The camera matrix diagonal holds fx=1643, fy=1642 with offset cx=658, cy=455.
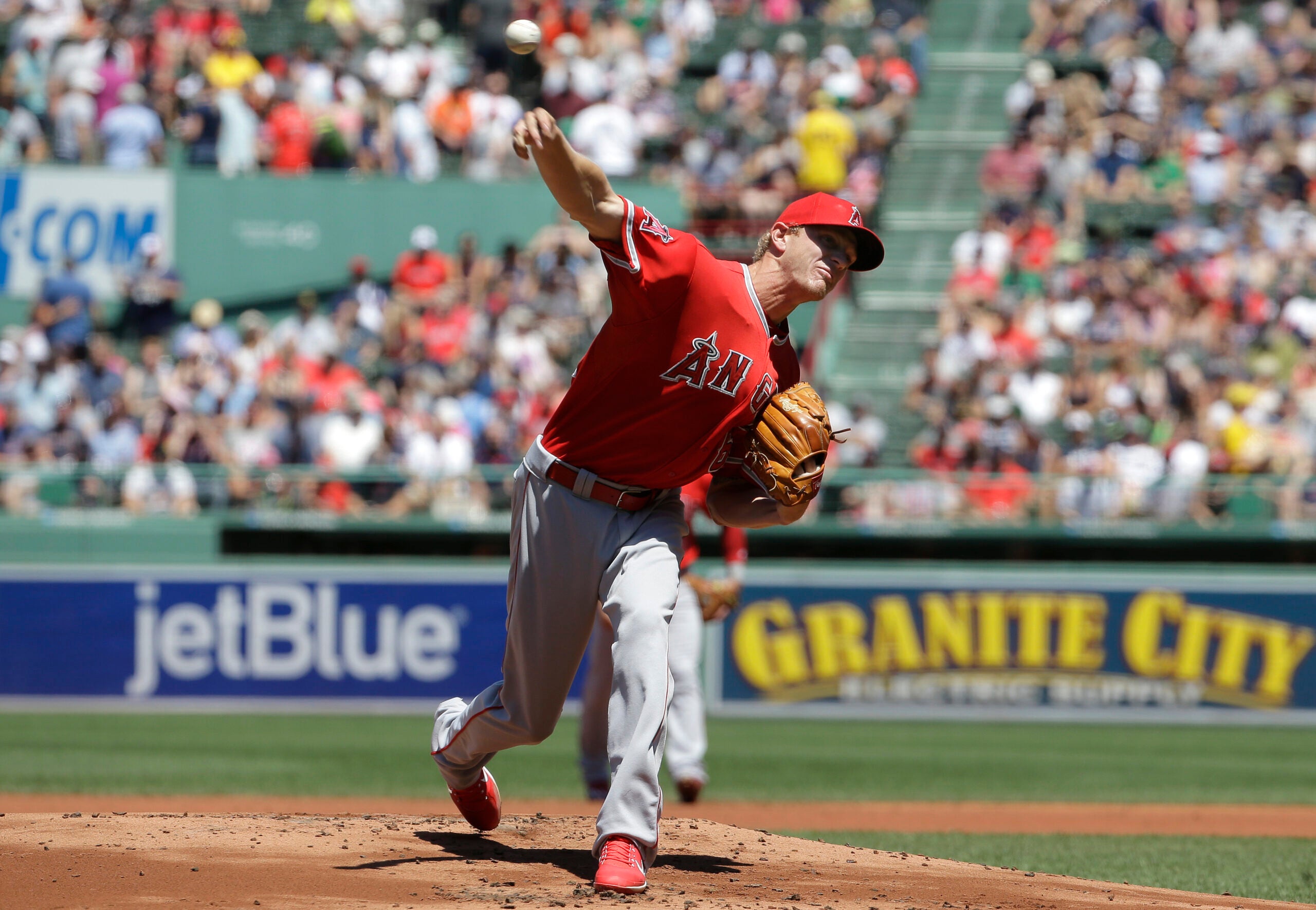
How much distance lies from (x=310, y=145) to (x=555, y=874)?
13178 millimetres

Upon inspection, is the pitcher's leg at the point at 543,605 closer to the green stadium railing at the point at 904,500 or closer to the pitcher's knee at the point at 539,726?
the pitcher's knee at the point at 539,726

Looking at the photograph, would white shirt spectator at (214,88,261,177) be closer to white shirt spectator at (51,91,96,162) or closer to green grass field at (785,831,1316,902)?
white shirt spectator at (51,91,96,162)

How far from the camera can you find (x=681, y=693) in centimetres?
791

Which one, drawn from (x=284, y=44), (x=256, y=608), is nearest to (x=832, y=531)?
(x=256, y=608)

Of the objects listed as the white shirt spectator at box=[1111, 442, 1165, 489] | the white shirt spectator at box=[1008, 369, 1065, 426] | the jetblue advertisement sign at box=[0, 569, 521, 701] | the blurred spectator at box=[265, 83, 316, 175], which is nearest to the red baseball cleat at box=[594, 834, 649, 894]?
the jetblue advertisement sign at box=[0, 569, 521, 701]

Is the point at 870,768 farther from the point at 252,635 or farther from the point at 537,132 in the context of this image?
the point at 537,132

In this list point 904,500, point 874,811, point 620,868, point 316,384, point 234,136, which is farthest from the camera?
point 234,136

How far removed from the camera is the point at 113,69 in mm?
16781

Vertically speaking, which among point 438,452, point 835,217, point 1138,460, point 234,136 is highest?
point 234,136

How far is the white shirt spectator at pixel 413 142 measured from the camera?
1700 centimetres

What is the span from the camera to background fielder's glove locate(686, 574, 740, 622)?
8.10 metres

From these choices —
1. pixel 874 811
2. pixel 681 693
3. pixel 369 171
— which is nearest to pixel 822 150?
pixel 369 171

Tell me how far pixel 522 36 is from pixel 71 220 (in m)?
12.9

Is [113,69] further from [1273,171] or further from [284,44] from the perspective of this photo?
[1273,171]
